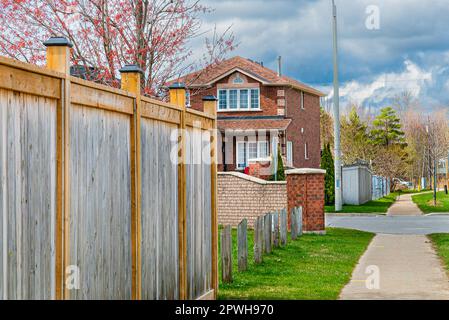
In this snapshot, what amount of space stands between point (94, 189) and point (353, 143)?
7439 centimetres

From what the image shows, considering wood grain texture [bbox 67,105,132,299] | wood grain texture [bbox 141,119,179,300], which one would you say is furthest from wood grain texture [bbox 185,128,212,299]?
wood grain texture [bbox 67,105,132,299]

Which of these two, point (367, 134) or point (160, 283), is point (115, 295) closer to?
point (160, 283)

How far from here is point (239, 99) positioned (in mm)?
50594

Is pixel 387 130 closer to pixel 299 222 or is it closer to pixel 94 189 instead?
pixel 299 222

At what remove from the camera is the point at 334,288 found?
12875mm

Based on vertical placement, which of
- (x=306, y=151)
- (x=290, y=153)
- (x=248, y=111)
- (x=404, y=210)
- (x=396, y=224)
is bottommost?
(x=396, y=224)

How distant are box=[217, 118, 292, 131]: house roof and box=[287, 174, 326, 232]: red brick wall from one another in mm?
23075

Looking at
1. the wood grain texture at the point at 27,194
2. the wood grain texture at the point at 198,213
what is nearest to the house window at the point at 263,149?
the wood grain texture at the point at 198,213

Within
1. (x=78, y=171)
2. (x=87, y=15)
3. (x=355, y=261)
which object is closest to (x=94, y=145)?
(x=78, y=171)

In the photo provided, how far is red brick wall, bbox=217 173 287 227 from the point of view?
26984 mm

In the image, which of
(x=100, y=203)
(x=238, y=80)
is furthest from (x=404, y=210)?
(x=100, y=203)

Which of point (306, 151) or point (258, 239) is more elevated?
point (306, 151)

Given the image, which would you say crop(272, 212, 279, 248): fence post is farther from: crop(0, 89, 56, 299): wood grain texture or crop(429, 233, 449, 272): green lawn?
crop(0, 89, 56, 299): wood grain texture

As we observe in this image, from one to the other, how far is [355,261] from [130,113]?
1065 cm
